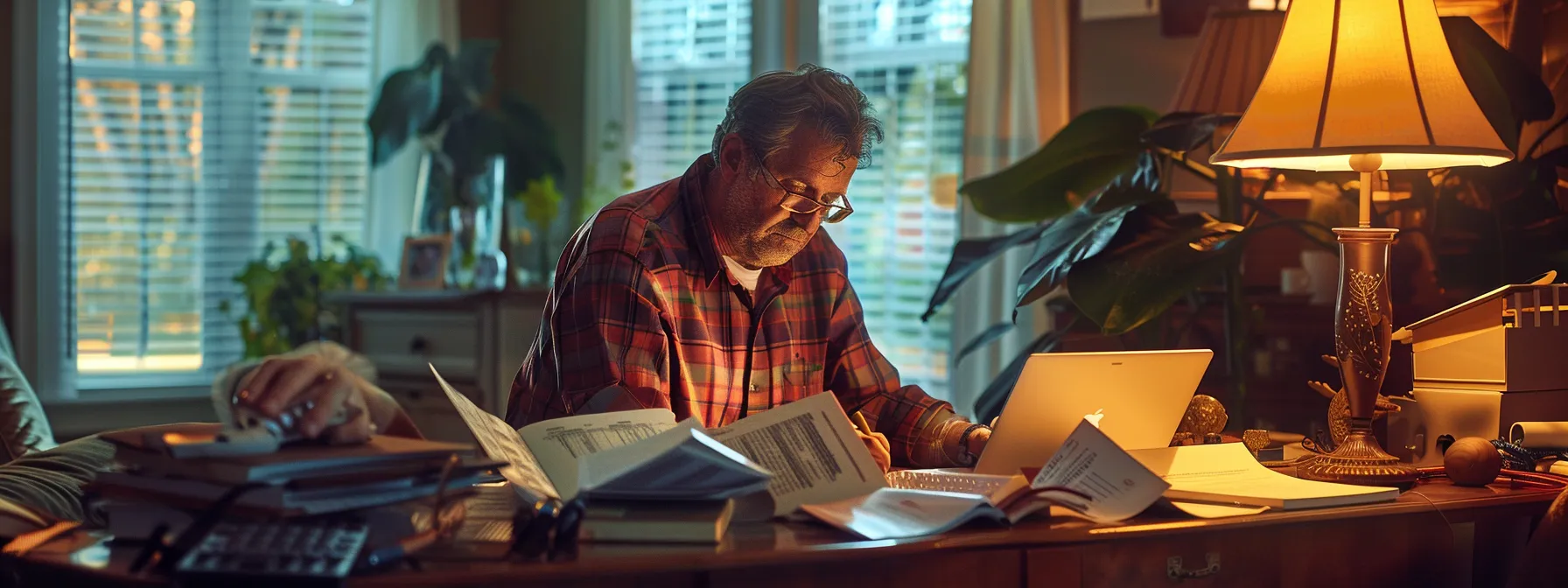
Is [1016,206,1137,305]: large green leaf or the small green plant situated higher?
[1016,206,1137,305]: large green leaf

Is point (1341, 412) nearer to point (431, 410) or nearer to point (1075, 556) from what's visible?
point (1075, 556)

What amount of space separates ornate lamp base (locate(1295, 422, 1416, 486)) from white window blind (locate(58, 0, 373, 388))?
3.61 m

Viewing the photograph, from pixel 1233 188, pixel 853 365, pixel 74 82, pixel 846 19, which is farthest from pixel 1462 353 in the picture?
pixel 74 82

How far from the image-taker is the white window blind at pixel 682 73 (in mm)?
4297

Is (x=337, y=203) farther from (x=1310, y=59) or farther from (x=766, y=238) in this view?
(x=1310, y=59)

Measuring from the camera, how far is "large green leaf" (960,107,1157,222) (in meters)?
2.70

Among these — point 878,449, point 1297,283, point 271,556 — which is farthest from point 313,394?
point 1297,283

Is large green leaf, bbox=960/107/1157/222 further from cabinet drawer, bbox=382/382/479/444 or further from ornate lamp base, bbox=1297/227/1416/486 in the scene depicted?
cabinet drawer, bbox=382/382/479/444

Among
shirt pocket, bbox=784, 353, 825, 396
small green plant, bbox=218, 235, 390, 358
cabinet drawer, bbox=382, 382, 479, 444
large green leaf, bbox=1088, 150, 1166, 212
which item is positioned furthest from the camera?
small green plant, bbox=218, 235, 390, 358

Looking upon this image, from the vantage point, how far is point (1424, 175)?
2.54 m

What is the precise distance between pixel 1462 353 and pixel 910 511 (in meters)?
0.90

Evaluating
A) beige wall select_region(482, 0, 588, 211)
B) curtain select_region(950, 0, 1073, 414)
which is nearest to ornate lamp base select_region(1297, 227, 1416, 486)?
curtain select_region(950, 0, 1073, 414)

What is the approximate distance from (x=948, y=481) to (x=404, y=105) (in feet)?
10.0

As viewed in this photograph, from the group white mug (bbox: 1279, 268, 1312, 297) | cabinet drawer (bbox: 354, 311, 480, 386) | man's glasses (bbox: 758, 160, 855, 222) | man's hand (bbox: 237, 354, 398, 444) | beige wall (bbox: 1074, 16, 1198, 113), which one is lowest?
cabinet drawer (bbox: 354, 311, 480, 386)
